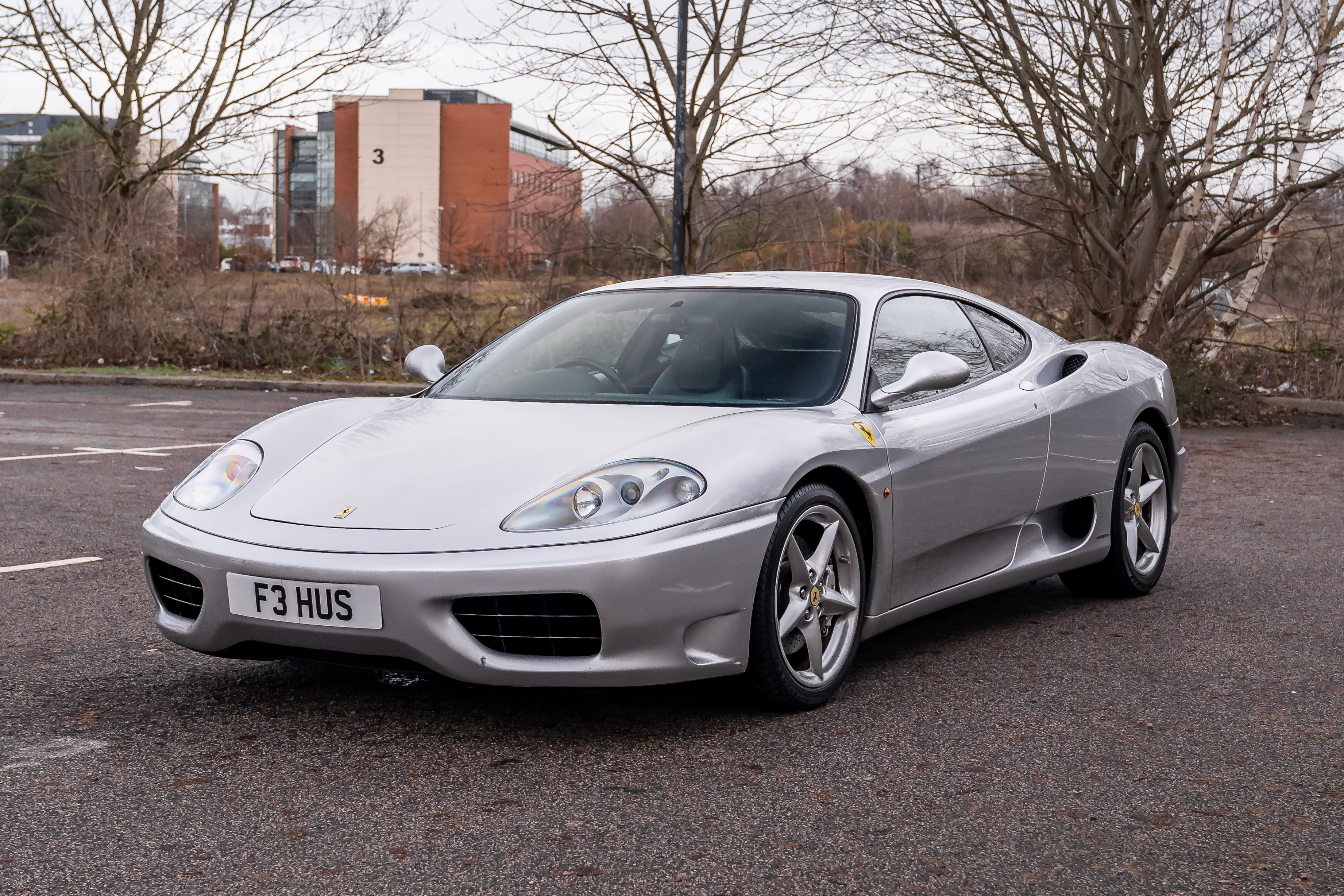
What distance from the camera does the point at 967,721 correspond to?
12.7 feet

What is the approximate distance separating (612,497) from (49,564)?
138 inches

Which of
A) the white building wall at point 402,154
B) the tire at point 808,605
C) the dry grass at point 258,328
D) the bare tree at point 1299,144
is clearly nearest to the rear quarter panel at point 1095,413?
the tire at point 808,605

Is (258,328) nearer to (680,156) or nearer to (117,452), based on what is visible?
(680,156)

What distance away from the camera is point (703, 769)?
11.2 feet

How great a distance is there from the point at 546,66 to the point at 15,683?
1317 centimetres

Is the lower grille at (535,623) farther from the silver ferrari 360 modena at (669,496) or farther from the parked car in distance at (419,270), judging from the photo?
Result: the parked car in distance at (419,270)

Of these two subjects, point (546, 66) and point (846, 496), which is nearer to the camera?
point (846, 496)

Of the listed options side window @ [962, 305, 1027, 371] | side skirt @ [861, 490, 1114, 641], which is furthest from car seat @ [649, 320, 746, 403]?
side window @ [962, 305, 1027, 371]

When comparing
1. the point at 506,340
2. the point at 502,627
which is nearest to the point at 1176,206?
the point at 506,340

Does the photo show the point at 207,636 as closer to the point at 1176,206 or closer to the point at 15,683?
the point at 15,683

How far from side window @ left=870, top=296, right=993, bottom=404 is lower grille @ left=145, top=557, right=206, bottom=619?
2.15 meters

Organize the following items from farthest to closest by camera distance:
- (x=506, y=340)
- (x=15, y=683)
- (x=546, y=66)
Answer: (x=546, y=66)
(x=506, y=340)
(x=15, y=683)

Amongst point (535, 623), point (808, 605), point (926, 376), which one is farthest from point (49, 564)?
point (926, 376)

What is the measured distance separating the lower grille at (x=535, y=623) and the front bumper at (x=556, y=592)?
22 mm
